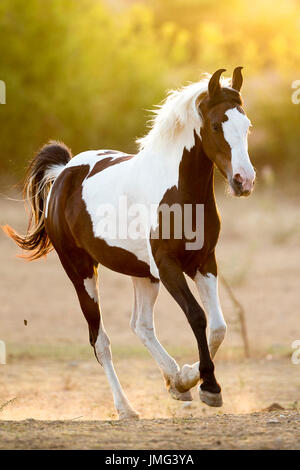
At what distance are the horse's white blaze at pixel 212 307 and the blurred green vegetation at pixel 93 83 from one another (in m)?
11.4

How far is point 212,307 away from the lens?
5039 mm

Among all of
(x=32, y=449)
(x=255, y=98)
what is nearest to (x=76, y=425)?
(x=32, y=449)

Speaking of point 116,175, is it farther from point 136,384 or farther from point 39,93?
point 39,93

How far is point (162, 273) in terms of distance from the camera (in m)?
4.96

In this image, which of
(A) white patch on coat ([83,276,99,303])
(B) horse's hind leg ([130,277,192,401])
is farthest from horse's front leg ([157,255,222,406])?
(A) white patch on coat ([83,276,99,303])

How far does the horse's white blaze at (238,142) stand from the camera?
15.0ft

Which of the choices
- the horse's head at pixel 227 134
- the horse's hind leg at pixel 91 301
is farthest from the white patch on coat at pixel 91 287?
the horse's head at pixel 227 134

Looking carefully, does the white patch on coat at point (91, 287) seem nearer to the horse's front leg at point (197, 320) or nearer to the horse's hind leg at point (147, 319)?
the horse's hind leg at point (147, 319)

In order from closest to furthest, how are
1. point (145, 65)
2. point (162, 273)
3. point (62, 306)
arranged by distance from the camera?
point (162, 273), point (62, 306), point (145, 65)

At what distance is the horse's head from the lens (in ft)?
15.0

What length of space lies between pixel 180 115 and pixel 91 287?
5.41 ft

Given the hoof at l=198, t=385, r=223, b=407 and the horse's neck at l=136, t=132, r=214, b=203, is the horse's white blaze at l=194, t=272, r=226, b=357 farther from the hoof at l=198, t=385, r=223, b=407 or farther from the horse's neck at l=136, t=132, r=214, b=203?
the horse's neck at l=136, t=132, r=214, b=203

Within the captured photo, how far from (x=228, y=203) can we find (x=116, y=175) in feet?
46.5

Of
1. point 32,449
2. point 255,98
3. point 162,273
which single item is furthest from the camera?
point 255,98
